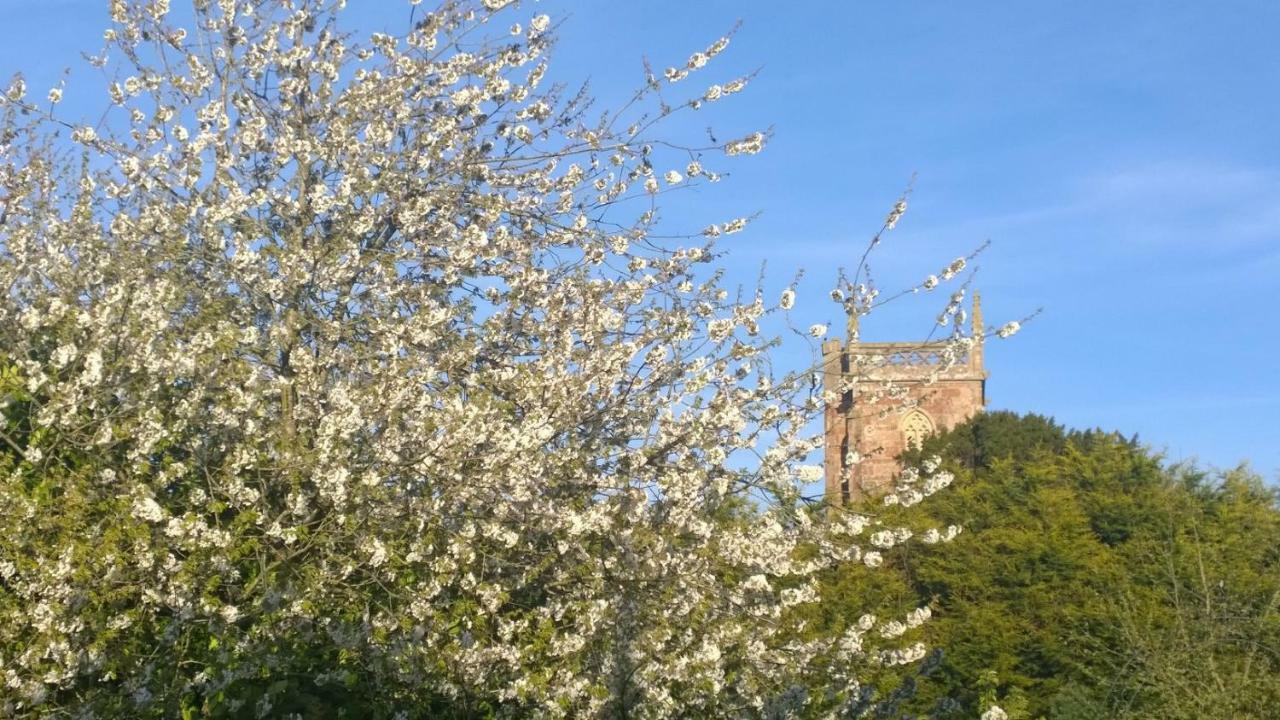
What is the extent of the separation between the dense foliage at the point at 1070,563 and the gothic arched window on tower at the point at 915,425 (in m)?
11.5

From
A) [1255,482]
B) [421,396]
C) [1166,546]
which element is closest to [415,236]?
[421,396]

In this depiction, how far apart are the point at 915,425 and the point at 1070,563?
2548 cm

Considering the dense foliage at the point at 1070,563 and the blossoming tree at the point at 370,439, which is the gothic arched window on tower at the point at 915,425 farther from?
the blossoming tree at the point at 370,439

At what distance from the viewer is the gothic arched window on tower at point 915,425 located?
6388 cm

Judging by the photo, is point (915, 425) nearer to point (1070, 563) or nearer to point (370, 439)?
point (1070, 563)

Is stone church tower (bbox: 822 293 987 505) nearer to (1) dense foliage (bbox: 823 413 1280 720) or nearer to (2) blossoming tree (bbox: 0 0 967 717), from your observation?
(2) blossoming tree (bbox: 0 0 967 717)

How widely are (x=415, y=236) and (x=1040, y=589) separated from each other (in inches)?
1334

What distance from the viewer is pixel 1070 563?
130ft

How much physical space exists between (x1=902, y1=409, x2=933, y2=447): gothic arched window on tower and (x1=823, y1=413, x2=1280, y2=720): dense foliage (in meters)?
11.5

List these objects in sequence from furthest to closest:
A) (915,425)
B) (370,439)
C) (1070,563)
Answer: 1. (915,425)
2. (1070,563)
3. (370,439)

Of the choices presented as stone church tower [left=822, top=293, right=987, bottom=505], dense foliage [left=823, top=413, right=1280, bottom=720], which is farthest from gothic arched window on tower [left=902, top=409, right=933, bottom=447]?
stone church tower [left=822, top=293, right=987, bottom=505]

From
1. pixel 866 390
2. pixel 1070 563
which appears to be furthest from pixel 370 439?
pixel 1070 563

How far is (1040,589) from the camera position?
3919 centimetres

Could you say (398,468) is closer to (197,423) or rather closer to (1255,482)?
(197,423)
